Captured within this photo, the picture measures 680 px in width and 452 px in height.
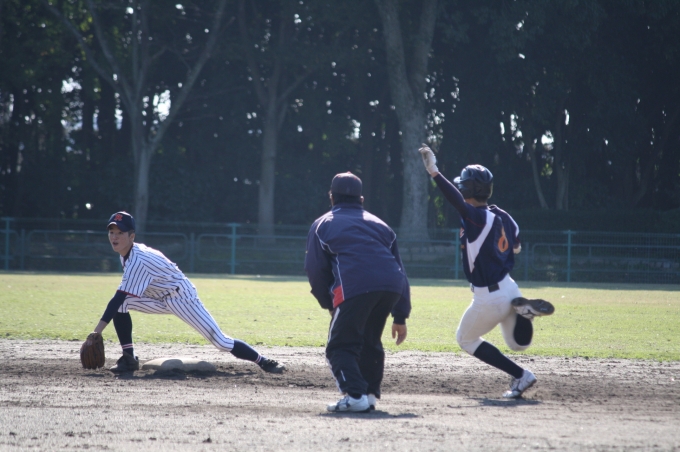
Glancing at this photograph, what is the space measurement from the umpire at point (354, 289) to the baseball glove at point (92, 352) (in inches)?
93.1

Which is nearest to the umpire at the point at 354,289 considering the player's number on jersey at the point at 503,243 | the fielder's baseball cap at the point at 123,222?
the player's number on jersey at the point at 503,243

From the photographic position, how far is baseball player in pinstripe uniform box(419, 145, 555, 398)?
632 centimetres

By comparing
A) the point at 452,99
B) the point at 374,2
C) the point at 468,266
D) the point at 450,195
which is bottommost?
the point at 468,266

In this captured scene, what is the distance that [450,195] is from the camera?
6199 millimetres

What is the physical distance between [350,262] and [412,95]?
27268 millimetres

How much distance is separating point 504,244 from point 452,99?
30.9m

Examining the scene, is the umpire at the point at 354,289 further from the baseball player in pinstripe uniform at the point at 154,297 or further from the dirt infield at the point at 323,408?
the baseball player in pinstripe uniform at the point at 154,297

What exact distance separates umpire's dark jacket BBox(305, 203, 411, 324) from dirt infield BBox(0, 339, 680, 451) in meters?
0.89

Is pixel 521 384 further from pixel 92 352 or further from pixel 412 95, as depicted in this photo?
pixel 412 95

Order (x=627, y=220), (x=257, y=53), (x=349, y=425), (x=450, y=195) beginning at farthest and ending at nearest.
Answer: (x=257, y=53)
(x=627, y=220)
(x=450, y=195)
(x=349, y=425)

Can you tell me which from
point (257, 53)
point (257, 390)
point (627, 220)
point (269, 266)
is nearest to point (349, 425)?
point (257, 390)

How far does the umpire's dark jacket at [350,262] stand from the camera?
583 cm

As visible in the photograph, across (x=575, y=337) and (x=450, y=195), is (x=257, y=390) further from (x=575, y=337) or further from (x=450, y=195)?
(x=575, y=337)

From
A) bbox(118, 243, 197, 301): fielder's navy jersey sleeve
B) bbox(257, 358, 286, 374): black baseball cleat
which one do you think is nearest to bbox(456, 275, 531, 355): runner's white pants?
bbox(257, 358, 286, 374): black baseball cleat
